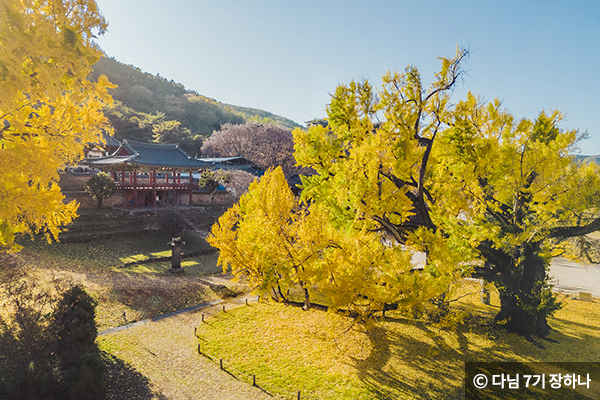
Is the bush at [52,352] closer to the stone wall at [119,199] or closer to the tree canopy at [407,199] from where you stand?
the tree canopy at [407,199]

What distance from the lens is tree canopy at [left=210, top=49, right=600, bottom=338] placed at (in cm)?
723

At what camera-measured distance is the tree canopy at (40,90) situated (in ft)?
14.8

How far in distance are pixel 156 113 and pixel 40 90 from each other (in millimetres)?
61646

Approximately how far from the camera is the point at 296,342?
9.31 meters

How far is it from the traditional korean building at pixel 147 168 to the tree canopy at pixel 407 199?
765 inches

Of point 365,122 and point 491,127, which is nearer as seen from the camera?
point 365,122

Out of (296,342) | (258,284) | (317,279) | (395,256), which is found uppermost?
(395,256)

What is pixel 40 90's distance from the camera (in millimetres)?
5035

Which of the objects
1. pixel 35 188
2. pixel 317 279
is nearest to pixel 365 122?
pixel 317 279

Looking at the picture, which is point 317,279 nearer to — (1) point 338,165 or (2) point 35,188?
(1) point 338,165

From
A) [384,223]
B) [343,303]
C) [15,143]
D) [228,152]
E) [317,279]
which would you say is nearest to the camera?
[15,143]

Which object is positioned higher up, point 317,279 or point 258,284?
point 317,279

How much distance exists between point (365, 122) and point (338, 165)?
1413 mm

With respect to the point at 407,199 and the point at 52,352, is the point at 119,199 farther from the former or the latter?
the point at 407,199
